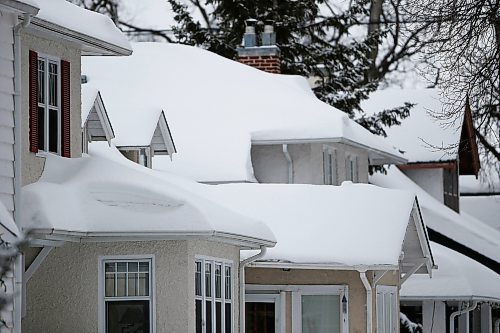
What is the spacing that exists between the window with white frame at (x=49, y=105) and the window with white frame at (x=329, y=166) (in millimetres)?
11282

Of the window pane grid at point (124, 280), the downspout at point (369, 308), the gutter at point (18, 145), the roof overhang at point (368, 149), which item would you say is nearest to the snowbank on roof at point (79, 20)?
the gutter at point (18, 145)

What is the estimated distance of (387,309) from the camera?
25297 mm

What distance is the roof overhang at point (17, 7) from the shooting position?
14672 mm

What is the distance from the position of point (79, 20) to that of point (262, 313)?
7.06 m

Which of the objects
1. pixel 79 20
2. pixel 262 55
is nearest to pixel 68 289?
pixel 79 20

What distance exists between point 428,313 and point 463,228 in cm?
367

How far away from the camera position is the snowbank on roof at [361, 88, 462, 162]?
119ft

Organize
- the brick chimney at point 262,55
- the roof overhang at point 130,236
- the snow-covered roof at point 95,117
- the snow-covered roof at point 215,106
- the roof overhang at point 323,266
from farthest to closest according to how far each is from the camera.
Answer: the brick chimney at point 262,55 < the snow-covered roof at point 215,106 < the roof overhang at point 323,266 < the snow-covered roof at point 95,117 < the roof overhang at point 130,236

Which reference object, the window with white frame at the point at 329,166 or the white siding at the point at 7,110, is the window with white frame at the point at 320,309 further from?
the white siding at the point at 7,110

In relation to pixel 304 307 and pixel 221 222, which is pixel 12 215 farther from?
pixel 304 307

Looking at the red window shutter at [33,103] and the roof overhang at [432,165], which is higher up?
the roof overhang at [432,165]

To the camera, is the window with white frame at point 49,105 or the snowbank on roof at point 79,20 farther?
the window with white frame at point 49,105

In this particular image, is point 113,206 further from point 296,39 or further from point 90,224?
point 296,39

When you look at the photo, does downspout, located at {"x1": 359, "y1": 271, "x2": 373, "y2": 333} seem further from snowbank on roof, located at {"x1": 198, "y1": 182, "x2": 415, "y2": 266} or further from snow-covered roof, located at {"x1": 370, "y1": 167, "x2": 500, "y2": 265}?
snow-covered roof, located at {"x1": 370, "y1": 167, "x2": 500, "y2": 265}
